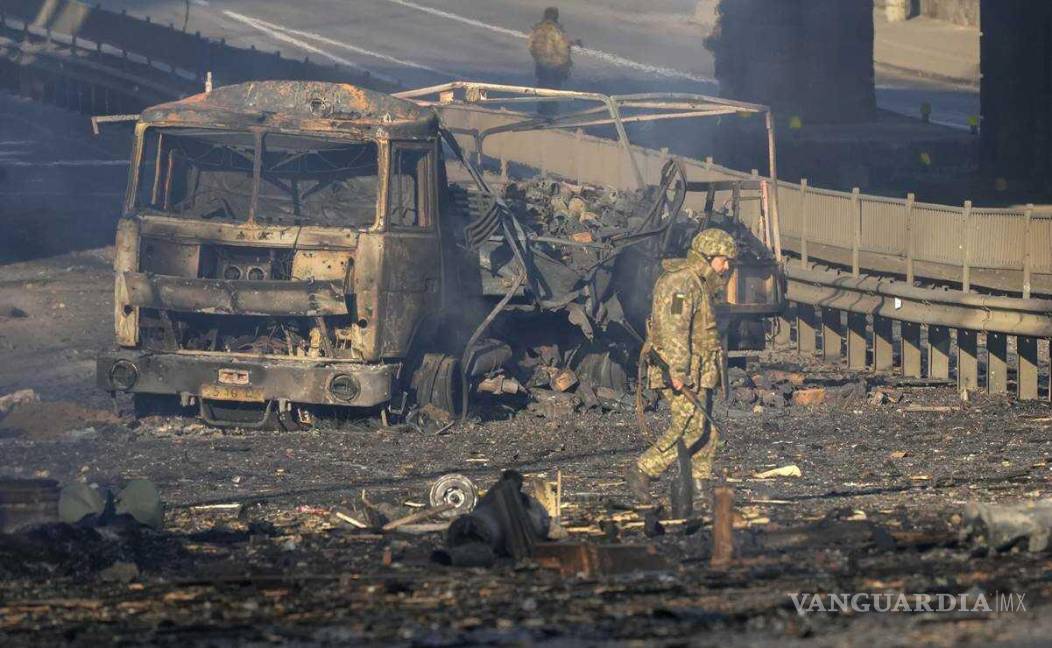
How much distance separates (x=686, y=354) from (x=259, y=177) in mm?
4532

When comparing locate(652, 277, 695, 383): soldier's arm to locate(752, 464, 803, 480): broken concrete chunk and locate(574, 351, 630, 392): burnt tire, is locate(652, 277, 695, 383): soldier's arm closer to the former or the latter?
locate(752, 464, 803, 480): broken concrete chunk

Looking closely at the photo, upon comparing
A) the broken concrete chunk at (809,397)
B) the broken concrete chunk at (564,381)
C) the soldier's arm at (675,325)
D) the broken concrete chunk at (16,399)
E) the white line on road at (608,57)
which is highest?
the white line on road at (608,57)

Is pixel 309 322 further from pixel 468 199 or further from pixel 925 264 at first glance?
pixel 925 264

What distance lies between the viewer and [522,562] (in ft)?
29.2

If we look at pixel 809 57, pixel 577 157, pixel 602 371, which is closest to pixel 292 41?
pixel 809 57

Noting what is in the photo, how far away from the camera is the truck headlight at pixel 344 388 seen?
13492mm

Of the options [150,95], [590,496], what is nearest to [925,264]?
[590,496]

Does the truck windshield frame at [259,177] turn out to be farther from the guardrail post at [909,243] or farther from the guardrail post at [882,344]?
the guardrail post at [909,243]

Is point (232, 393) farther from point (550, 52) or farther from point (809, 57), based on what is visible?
point (809, 57)

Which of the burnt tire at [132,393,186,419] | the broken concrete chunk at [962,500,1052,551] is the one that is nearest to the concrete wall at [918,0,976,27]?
the burnt tire at [132,393,186,419]

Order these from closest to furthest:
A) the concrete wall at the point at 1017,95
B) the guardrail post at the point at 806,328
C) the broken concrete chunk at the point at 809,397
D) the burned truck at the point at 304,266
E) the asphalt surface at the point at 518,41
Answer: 1. the burned truck at the point at 304,266
2. the broken concrete chunk at the point at 809,397
3. the guardrail post at the point at 806,328
4. the concrete wall at the point at 1017,95
5. the asphalt surface at the point at 518,41

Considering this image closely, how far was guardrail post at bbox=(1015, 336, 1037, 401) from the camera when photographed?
1511cm

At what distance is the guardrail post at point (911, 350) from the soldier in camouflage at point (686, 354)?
19.3 ft

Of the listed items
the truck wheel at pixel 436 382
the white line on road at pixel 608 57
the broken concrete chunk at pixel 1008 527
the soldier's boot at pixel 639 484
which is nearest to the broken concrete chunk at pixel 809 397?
the truck wheel at pixel 436 382
